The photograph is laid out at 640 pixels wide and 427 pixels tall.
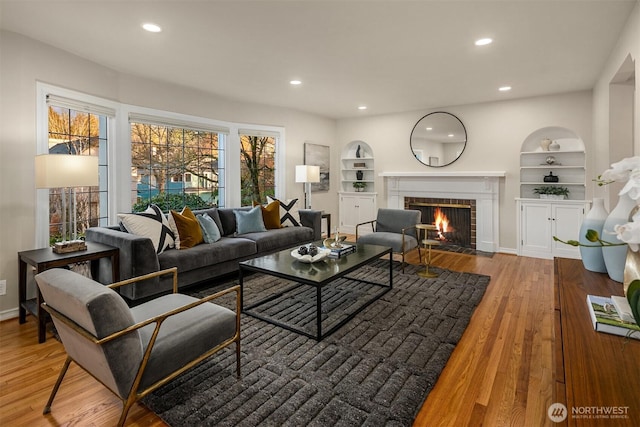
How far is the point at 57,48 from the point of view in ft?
10.7

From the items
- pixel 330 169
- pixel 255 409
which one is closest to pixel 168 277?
pixel 255 409

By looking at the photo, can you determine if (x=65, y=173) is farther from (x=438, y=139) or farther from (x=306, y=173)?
(x=438, y=139)

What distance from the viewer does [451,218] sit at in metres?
6.18

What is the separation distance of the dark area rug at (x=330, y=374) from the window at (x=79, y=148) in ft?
6.38

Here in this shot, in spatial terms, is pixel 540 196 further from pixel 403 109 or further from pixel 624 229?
pixel 624 229

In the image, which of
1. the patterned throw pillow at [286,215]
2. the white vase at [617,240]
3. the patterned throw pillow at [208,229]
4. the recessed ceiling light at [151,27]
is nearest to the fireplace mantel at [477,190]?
the patterned throw pillow at [286,215]

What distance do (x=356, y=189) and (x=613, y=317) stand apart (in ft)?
20.0

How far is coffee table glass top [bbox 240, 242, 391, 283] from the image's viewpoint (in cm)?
276

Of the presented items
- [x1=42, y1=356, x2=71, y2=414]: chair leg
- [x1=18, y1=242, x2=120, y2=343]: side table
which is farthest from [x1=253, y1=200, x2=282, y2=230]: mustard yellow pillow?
[x1=42, y1=356, x2=71, y2=414]: chair leg

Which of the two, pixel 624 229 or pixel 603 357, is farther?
pixel 603 357

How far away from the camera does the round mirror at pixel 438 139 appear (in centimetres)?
594

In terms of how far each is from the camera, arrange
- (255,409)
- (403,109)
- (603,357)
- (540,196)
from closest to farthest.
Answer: (603,357) < (255,409) < (540,196) < (403,109)

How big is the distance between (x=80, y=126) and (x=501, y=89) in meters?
5.38

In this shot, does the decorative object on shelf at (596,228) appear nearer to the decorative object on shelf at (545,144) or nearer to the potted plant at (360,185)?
the decorative object on shelf at (545,144)
